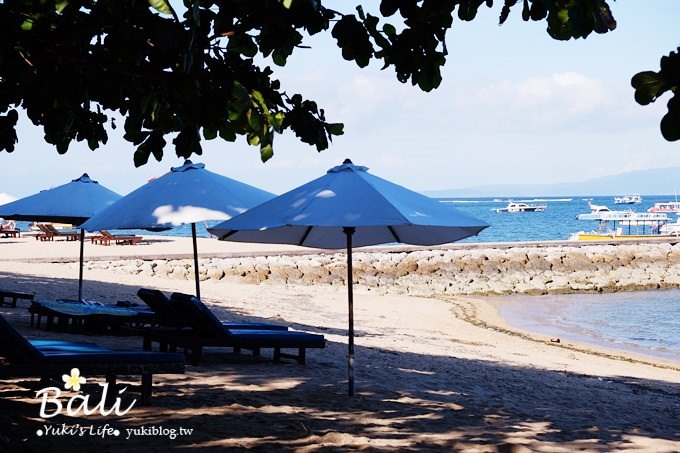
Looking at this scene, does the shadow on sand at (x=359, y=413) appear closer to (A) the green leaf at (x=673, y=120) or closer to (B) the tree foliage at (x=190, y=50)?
(B) the tree foliage at (x=190, y=50)

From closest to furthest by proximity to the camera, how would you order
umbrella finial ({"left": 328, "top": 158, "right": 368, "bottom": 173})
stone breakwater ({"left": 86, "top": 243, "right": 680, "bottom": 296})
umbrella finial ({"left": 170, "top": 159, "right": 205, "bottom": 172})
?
umbrella finial ({"left": 328, "top": 158, "right": 368, "bottom": 173}), umbrella finial ({"left": 170, "top": 159, "right": 205, "bottom": 172}), stone breakwater ({"left": 86, "top": 243, "right": 680, "bottom": 296})

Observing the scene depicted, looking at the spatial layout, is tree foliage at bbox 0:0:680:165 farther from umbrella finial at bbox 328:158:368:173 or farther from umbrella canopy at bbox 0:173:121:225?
umbrella canopy at bbox 0:173:121:225

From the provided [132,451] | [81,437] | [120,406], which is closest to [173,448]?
[132,451]

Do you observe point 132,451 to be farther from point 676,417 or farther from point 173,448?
point 676,417

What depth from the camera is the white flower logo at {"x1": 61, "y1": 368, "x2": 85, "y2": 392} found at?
652cm

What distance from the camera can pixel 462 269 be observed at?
115 feet

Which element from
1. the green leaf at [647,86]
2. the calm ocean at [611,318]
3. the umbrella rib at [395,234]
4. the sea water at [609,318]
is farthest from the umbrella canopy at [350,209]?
the sea water at [609,318]

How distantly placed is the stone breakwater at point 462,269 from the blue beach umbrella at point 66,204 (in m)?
14.8

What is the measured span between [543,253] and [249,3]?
3367 cm

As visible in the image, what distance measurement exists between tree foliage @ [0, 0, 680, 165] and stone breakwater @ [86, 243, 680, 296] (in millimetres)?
24218

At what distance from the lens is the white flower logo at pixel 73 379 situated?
257 inches

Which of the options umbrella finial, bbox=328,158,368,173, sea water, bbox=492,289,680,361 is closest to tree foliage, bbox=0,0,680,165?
umbrella finial, bbox=328,158,368,173

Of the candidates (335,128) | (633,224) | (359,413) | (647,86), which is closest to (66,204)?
(359,413)

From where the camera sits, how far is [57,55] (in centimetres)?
498
